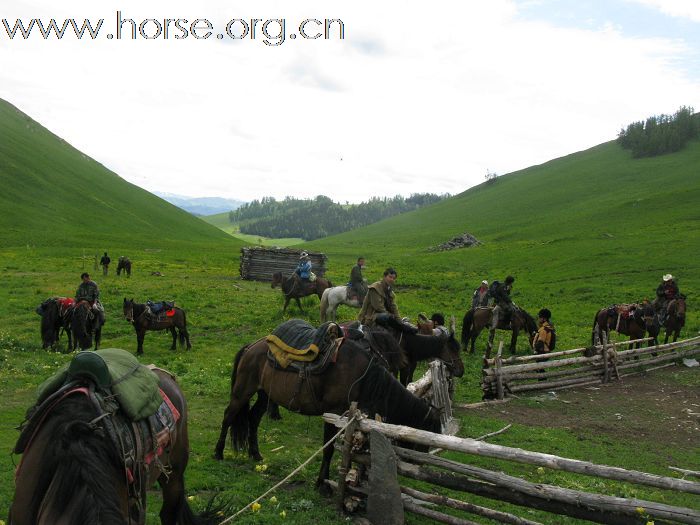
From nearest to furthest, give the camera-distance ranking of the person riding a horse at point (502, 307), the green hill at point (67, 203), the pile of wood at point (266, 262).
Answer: the person riding a horse at point (502, 307) < the pile of wood at point (266, 262) < the green hill at point (67, 203)

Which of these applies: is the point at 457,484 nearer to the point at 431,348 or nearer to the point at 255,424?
the point at 255,424

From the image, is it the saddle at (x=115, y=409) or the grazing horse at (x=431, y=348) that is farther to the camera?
the grazing horse at (x=431, y=348)

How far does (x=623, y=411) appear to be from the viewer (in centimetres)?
1397

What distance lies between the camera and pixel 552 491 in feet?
20.1

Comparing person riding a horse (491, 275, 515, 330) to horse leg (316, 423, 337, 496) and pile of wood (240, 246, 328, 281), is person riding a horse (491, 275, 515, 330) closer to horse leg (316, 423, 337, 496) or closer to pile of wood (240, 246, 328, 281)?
horse leg (316, 423, 337, 496)

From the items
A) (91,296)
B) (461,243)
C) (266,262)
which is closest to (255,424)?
(91,296)

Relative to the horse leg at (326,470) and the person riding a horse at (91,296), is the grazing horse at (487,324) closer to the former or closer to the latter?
the person riding a horse at (91,296)

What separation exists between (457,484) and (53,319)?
13882mm

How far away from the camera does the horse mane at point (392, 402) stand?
7711 mm

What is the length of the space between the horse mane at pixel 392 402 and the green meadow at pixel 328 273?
4.23ft

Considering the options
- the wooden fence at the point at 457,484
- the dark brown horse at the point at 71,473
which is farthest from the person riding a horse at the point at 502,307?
the dark brown horse at the point at 71,473

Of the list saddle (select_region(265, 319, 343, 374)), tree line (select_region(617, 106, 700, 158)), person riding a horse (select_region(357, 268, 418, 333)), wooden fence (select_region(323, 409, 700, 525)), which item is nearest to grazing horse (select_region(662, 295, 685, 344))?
person riding a horse (select_region(357, 268, 418, 333))

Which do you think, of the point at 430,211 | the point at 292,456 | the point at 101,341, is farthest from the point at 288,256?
the point at 430,211

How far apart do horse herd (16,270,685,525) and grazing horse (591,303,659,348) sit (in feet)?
39.4
